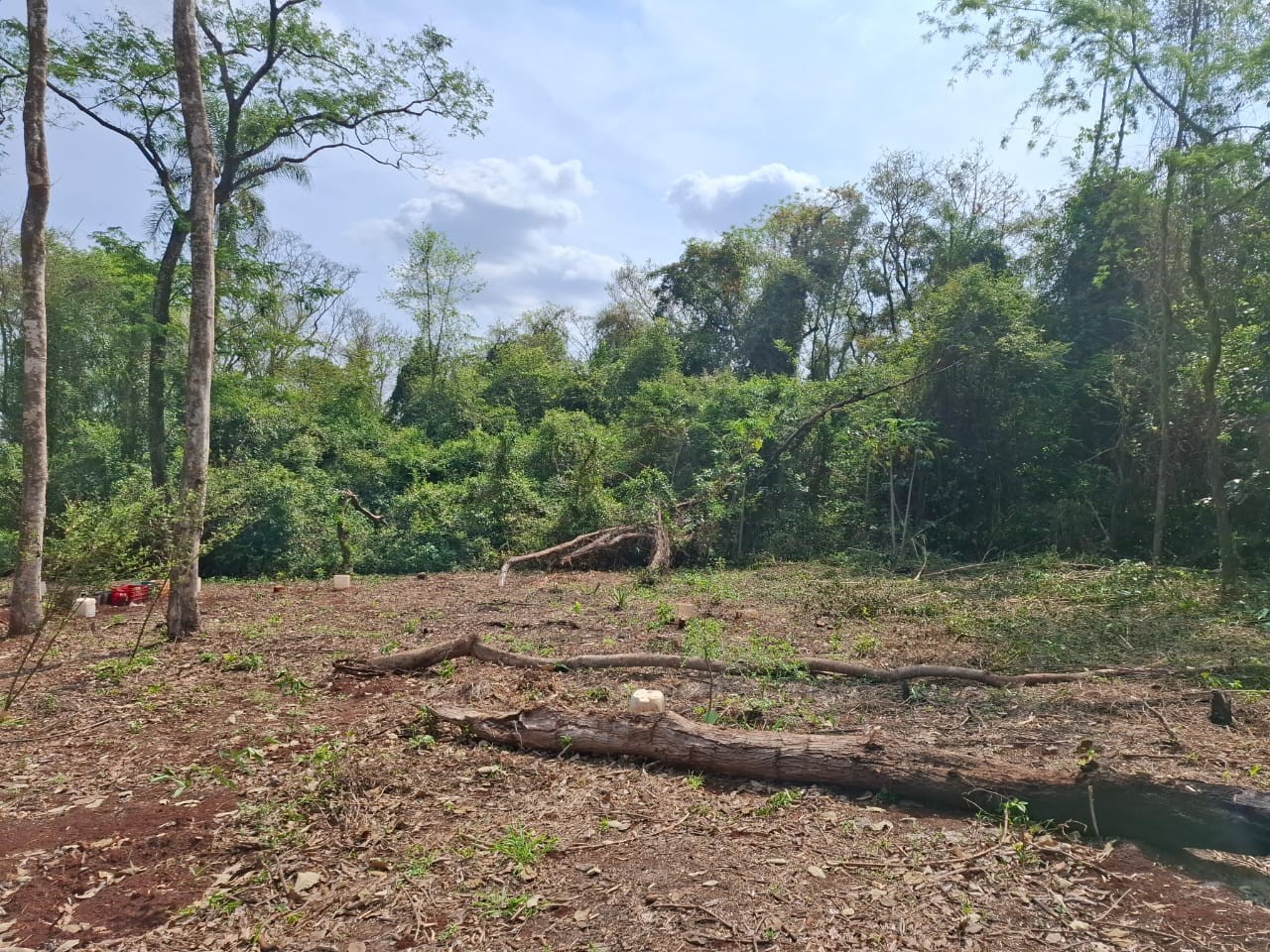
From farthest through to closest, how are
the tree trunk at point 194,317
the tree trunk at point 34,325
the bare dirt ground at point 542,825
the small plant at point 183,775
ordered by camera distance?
the tree trunk at point 34,325
the tree trunk at point 194,317
the small plant at point 183,775
the bare dirt ground at point 542,825

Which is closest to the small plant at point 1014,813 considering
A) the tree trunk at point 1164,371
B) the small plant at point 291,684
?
the small plant at point 291,684

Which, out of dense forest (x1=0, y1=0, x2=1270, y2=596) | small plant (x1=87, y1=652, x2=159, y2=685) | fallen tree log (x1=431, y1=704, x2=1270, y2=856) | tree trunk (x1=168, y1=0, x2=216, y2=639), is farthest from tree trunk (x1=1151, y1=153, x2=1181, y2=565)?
small plant (x1=87, y1=652, x2=159, y2=685)

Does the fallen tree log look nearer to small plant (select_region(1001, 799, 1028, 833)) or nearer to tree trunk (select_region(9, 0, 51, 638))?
small plant (select_region(1001, 799, 1028, 833))

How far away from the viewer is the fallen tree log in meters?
3.17

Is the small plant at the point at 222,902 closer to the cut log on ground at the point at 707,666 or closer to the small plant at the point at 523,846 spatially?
the small plant at the point at 523,846

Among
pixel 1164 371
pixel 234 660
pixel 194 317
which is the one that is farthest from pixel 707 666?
pixel 1164 371

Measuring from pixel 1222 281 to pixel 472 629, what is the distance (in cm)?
1123

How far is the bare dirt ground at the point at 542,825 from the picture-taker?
271 centimetres

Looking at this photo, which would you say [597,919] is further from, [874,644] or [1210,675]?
[1210,675]

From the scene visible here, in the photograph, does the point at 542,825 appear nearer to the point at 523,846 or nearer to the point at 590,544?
the point at 523,846

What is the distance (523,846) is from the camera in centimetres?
324

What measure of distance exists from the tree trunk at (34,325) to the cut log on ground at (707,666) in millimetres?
3856

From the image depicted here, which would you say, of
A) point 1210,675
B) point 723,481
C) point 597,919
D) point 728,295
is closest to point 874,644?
point 1210,675

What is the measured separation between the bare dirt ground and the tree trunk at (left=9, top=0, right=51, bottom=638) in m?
1.15
